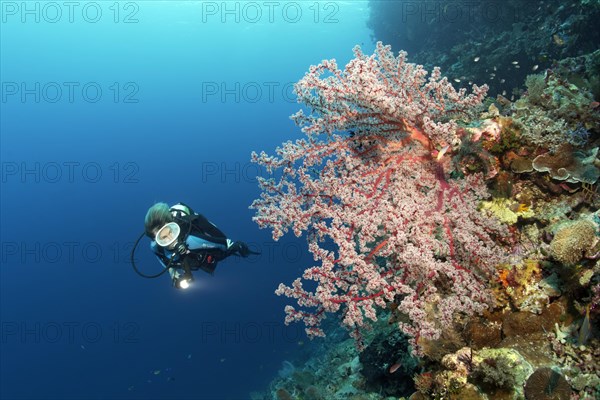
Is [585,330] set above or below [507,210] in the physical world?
below

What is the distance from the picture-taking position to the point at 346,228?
377 centimetres

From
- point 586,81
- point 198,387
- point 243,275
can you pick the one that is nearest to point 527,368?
point 586,81

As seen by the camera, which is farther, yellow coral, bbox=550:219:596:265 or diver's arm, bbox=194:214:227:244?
diver's arm, bbox=194:214:227:244

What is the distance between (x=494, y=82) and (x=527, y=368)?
1289 cm

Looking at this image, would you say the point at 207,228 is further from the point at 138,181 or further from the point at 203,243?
the point at 138,181
